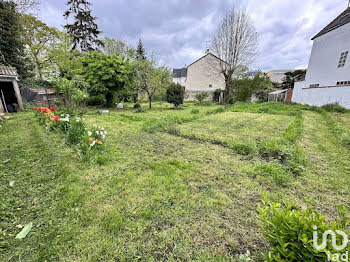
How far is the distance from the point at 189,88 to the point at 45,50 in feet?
68.3

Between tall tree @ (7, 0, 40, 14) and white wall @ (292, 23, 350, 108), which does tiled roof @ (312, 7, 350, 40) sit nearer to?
white wall @ (292, 23, 350, 108)

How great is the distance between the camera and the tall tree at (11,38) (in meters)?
11.0

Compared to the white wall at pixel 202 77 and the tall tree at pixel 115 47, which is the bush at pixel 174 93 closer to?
the tall tree at pixel 115 47

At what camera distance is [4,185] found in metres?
2.31

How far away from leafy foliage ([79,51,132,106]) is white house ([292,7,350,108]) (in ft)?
51.5

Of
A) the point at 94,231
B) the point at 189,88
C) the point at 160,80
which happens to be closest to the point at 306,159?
the point at 94,231

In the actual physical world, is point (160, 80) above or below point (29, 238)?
above

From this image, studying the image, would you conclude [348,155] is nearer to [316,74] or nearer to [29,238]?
[29,238]

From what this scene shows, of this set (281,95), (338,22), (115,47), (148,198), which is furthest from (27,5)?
(281,95)

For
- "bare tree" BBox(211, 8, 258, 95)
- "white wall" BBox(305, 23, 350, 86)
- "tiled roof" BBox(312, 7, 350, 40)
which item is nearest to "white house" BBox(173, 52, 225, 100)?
"bare tree" BBox(211, 8, 258, 95)

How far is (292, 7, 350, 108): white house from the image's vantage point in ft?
33.8

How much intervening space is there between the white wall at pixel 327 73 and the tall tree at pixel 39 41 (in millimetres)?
27996

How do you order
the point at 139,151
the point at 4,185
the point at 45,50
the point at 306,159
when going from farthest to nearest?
1. the point at 45,50
2. the point at 139,151
3. the point at 306,159
4. the point at 4,185

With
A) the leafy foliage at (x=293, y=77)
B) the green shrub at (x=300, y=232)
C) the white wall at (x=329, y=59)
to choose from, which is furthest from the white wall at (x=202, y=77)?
the green shrub at (x=300, y=232)
